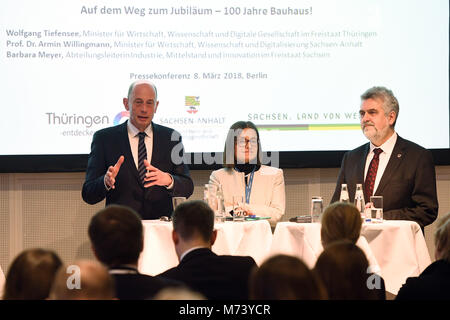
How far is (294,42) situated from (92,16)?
5.96 feet

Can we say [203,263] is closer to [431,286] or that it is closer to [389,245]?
[431,286]

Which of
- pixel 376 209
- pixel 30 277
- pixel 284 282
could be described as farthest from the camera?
pixel 376 209

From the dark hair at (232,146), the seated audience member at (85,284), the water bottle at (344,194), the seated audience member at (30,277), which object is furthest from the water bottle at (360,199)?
the seated audience member at (85,284)

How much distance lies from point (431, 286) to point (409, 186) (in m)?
2.32

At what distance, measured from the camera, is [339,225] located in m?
3.16


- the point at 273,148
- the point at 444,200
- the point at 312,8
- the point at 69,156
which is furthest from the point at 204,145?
the point at 444,200

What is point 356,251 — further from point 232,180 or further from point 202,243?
point 232,180

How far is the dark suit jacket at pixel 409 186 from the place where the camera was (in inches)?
184

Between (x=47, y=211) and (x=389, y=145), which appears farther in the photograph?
(x=47, y=211)

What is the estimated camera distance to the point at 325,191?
6371mm

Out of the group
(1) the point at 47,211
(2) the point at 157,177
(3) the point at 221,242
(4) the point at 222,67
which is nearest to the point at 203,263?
(3) the point at 221,242

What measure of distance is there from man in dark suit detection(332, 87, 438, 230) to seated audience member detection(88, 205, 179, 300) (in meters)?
2.54

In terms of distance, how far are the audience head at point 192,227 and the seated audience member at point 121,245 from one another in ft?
1.54

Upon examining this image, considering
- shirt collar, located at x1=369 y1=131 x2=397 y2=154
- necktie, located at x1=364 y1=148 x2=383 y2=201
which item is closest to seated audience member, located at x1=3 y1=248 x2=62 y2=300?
necktie, located at x1=364 y1=148 x2=383 y2=201
